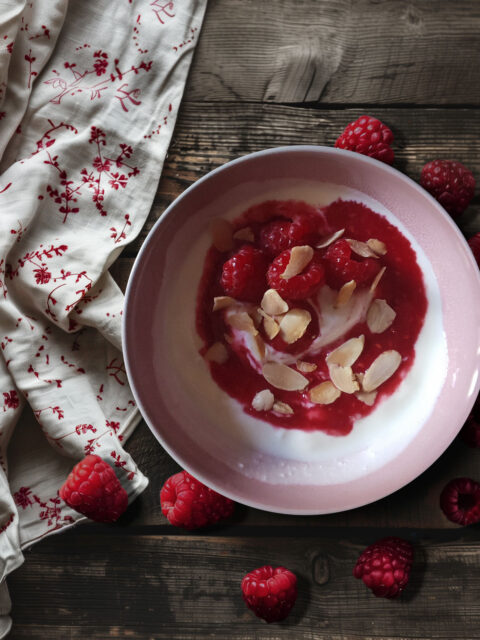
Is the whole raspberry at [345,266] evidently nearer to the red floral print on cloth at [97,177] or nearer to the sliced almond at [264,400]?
the sliced almond at [264,400]

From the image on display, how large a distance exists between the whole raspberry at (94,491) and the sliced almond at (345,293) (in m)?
0.46

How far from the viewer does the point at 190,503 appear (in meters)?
0.96

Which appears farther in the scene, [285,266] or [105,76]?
[105,76]

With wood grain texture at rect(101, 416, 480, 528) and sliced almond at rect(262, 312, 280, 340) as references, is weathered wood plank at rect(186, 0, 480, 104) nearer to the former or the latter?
sliced almond at rect(262, 312, 280, 340)

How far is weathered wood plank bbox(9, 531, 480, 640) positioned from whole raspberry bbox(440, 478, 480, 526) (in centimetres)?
7

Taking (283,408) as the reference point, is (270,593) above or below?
below

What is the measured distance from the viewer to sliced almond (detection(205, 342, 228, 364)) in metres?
1.01

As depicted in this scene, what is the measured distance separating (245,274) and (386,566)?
51 cm

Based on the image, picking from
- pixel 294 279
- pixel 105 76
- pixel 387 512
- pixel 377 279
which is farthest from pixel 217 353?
pixel 105 76

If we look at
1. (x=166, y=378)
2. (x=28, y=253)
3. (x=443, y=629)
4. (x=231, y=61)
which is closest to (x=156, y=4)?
(x=231, y=61)

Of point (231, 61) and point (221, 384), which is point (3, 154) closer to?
point (231, 61)

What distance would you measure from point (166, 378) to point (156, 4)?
654 millimetres

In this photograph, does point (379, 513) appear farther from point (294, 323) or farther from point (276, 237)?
point (276, 237)

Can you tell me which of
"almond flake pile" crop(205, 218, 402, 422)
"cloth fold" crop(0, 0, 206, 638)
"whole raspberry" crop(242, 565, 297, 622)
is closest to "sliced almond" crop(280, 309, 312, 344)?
"almond flake pile" crop(205, 218, 402, 422)
